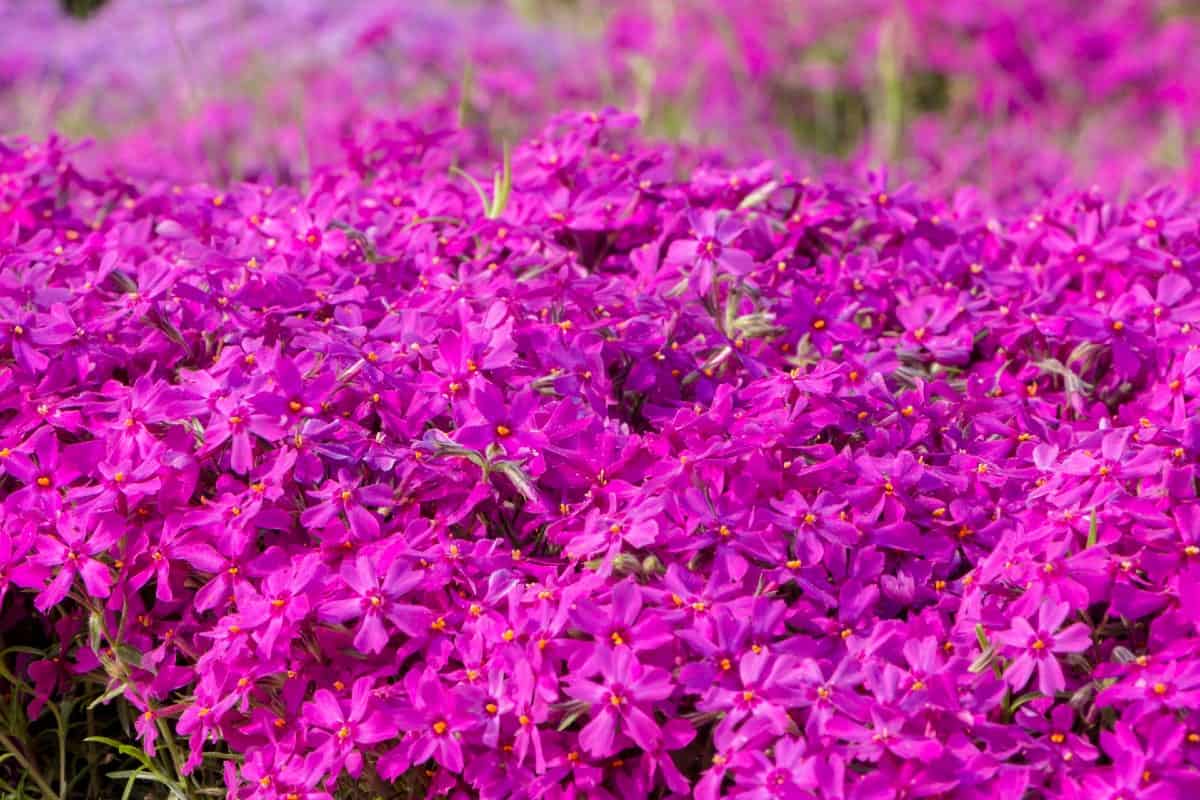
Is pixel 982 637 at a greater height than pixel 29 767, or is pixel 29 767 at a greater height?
pixel 982 637

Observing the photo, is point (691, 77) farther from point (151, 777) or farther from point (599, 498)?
point (151, 777)

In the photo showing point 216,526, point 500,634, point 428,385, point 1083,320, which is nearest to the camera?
point 500,634

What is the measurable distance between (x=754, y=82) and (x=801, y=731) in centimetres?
422

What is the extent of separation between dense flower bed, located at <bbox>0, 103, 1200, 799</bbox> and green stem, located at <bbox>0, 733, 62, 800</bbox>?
2.7 inches

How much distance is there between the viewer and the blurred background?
4391 millimetres

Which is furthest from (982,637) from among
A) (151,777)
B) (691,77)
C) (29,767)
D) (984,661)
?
(691,77)

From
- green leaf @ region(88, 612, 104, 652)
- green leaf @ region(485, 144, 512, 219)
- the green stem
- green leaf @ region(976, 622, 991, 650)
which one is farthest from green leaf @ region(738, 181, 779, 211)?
the green stem

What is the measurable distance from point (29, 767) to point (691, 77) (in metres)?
3.74

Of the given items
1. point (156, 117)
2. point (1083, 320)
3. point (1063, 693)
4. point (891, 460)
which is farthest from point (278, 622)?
point (156, 117)

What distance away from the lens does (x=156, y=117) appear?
16.4ft

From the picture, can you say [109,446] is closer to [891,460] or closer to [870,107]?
[891,460]

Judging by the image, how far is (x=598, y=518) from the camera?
178cm

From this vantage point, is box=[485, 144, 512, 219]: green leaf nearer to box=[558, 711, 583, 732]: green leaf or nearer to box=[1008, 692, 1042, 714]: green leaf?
box=[558, 711, 583, 732]: green leaf

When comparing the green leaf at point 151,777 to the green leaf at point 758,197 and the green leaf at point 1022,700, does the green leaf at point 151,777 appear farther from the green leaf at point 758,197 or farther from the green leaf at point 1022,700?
the green leaf at point 758,197
